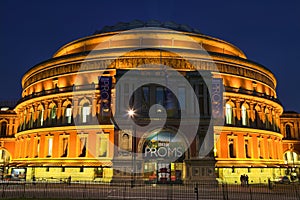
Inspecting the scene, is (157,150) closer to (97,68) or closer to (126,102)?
(126,102)

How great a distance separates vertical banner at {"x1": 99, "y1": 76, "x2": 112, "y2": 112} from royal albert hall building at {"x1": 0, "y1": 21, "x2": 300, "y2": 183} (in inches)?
5.2

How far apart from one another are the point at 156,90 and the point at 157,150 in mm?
7888

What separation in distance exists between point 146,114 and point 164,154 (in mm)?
5546

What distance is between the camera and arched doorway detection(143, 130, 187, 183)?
41531mm

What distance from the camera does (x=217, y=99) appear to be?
43.0m

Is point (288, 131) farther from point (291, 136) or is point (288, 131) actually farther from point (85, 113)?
point (85, 113)

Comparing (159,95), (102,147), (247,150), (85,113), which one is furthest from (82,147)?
(247,150)

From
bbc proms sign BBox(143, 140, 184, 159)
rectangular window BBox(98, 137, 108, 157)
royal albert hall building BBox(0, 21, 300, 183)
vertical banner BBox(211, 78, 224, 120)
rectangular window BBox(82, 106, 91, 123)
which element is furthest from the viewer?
rectangular window BBox(82, 106, 91, 123)

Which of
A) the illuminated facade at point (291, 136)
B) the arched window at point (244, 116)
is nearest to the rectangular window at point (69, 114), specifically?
the arched window at point (244, 116)

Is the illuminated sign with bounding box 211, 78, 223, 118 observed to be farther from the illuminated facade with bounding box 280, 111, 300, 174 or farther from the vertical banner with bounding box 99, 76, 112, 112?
the illuminated facade with bounding box 280, 111, 300, 174

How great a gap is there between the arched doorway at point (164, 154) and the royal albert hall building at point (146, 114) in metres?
0.13

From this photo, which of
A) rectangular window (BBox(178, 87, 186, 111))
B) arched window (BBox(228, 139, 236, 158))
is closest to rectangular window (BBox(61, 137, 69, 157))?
rectangular window (BBox(178, 87, 186, 111))

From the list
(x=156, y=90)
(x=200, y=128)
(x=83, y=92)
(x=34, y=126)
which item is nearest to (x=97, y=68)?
(x=83, y=92)

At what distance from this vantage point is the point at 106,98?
43.8 meters
